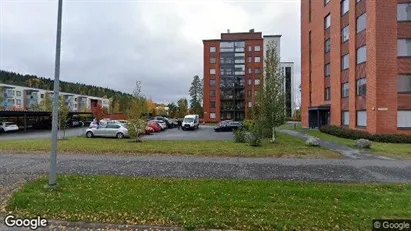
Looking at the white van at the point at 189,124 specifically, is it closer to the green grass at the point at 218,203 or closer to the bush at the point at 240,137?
the bush at the point at 240,137

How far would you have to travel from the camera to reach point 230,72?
2864 inches

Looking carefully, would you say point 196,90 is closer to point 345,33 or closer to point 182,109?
point 182,109

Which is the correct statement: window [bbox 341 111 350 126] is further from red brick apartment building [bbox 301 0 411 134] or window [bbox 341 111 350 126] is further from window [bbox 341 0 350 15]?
window [bbox 341 0 350 15]

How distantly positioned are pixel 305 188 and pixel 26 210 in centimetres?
655

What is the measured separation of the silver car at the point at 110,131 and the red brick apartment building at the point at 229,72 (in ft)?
150

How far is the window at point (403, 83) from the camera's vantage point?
25.0 metres

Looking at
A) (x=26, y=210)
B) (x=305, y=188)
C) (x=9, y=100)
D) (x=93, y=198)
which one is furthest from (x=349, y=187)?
(x=9, y=100)

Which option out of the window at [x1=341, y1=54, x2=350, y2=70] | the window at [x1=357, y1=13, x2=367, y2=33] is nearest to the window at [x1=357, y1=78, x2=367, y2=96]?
the window at [x1=341, y1=54, x2=350, y2=70]

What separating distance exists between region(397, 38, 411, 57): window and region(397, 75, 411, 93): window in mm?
1994

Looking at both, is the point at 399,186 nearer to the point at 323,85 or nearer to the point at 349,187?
the point at 349,187

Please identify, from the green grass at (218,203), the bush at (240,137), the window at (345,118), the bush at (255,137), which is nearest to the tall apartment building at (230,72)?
the window at (345,118)

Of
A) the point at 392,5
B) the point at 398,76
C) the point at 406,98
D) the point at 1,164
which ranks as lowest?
the point at 1,164

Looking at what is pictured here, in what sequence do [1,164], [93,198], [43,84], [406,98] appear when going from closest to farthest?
[93,198] < [1,164] < [406,98] < [43,84]

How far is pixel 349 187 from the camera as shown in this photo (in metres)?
7.77
